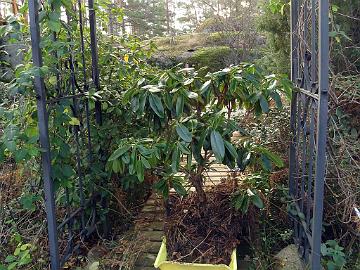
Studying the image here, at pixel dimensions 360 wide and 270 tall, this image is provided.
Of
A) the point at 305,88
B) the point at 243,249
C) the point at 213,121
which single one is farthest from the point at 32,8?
the point at 243,249

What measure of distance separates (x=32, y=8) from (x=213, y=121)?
43.7 inches

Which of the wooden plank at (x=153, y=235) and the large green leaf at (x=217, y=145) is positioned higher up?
the large green leaf at (x=217, y=145)

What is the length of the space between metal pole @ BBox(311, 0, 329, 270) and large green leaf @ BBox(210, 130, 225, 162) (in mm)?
476

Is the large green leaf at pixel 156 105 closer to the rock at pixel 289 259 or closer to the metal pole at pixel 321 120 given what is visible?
the metal pole at pixel 321 120

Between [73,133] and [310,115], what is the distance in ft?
5.17

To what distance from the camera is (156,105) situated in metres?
2.04

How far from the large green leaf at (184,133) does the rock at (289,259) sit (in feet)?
3.65

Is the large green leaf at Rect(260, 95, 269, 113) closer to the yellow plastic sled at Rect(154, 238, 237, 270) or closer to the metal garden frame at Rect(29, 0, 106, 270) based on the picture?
the yellow plastic sled at Rect(154, 238, 237, 270)

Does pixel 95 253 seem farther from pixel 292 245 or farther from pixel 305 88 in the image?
pixel 305 88

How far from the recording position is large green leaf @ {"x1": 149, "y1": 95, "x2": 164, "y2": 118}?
6.67ft

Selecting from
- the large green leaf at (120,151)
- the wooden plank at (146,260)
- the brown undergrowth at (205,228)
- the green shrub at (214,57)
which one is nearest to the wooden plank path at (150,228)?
the wooden plank at (146,260)

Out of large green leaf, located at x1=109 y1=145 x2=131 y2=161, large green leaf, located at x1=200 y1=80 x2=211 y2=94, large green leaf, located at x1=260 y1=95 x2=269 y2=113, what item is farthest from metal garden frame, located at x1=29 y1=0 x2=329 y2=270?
large green leaf, located at x1=200 y1=80 x2=211 y2=94

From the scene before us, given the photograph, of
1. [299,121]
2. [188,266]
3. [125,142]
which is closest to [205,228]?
[188,266]

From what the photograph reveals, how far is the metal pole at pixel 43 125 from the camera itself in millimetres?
1756
